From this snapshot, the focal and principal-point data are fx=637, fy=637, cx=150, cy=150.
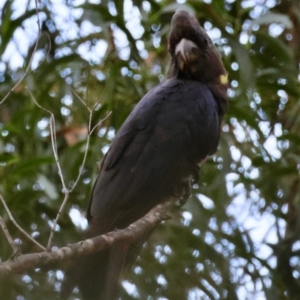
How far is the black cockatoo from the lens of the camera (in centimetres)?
163

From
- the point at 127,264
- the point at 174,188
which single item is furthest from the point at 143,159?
the point at 127,264

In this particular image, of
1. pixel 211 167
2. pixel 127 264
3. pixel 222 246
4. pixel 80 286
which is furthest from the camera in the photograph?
pixel 211 167

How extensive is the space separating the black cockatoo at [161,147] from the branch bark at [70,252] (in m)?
0.12

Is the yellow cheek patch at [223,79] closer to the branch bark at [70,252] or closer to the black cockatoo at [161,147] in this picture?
the black cockatoo at [161,147]

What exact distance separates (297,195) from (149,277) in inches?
30.3

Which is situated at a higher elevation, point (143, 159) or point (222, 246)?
point (143, 159)

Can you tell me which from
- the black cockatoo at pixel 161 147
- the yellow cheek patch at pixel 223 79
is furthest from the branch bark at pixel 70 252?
the yellow cheek patch at pixel 223 79

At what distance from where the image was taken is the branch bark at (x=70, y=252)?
1.03 metres

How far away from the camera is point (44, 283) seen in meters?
1.58

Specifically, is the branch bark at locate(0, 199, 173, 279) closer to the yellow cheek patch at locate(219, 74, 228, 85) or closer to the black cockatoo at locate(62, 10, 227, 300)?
the black cockatoo at locate(62, 10, 227, 300)

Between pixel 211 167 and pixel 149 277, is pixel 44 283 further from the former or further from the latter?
pixel 211 167

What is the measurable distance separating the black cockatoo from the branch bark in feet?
0.41

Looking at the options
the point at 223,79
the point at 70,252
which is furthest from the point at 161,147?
the point at 70,252

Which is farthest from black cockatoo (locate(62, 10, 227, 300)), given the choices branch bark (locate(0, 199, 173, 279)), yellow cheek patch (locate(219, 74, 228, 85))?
branch bark (locate(0, 199, 173, 279))
